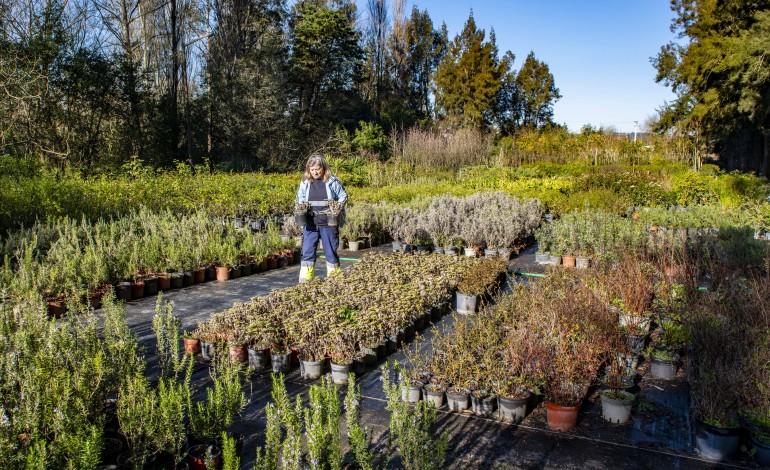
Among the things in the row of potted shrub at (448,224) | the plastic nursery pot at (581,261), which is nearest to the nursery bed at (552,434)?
the plastic nursery pot at (581,261)

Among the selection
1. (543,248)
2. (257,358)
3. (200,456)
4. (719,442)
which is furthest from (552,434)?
(543,248)

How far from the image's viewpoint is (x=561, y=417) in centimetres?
308

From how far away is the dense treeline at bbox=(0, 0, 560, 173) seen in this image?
1430 cm

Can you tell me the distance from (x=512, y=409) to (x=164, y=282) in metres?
4.62

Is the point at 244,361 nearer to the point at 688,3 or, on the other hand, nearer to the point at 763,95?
the point at 763,95

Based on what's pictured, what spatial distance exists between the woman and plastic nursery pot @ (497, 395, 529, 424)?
10.7 ft

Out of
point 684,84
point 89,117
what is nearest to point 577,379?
point 89,117

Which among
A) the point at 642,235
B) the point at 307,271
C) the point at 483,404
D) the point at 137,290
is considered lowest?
the point at 483,404

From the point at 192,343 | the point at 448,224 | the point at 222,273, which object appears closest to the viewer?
the point at 192,343

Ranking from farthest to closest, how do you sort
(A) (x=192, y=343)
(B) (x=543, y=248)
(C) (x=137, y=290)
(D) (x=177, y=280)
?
(B) (x=543, y=248)
(D) (x=177, y=280)
(C) (x=137, y=290)
(A) (x=192, y=343)

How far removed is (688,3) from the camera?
24.3 m

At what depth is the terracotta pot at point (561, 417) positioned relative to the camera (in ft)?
10.1

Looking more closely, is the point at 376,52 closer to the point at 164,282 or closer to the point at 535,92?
the point at 535,92

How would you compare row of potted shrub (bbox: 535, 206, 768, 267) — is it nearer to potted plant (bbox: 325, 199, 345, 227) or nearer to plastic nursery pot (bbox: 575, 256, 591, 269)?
plastic nursery pot (bbox: 575, 256, 591, 269)
